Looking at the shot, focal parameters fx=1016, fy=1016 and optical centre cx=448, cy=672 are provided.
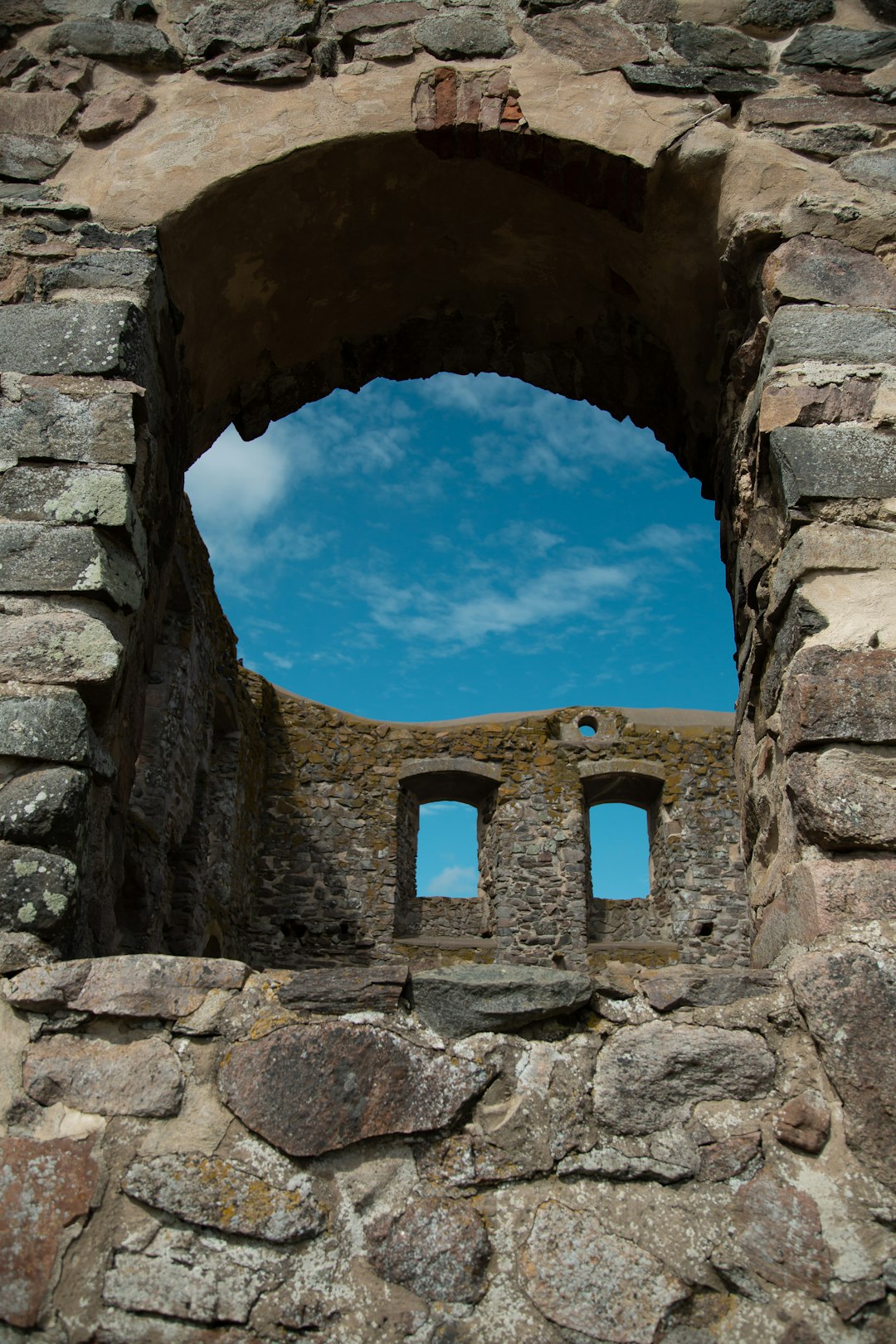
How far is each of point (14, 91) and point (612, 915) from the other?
9.73m

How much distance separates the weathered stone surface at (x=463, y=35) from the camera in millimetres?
3168

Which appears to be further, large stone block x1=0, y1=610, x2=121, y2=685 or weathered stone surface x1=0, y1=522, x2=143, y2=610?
weathered stone surface x1=0, y1=522, x2=143, y2=610

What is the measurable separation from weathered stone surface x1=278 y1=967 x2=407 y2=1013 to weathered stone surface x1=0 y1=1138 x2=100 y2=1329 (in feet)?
1.40

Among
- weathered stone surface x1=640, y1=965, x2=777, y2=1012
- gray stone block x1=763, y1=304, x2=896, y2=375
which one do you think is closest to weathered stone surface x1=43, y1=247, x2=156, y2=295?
gray stone block x1=763, y1=304, x2=896, y2=375

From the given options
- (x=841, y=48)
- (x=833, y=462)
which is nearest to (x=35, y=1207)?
(x=833, y=462)

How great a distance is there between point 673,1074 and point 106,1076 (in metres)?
1.02

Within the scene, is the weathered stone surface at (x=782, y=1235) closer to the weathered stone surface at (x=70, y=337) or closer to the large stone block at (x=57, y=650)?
the large stone block at (x=57, y=650)

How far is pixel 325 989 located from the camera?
1928 millimetres

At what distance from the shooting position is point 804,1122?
1758 mm

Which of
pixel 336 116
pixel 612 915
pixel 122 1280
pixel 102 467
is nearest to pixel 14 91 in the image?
pixel 336 116

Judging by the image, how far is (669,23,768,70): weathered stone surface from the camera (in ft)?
10.2

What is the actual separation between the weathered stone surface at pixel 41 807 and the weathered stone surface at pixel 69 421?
83cm

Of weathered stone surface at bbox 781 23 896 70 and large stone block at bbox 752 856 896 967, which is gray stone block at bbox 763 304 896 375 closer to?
weathered stone surface at bbox 781 23 896 70

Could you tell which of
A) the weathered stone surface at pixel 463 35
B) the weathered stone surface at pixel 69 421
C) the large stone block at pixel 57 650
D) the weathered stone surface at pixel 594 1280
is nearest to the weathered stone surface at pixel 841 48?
the weathered stone surface at pixel 463 35
